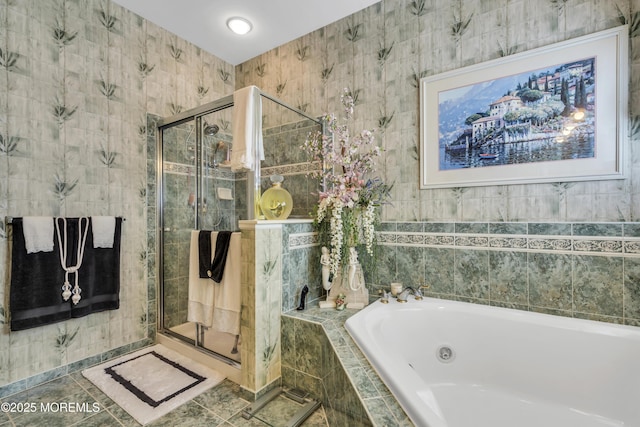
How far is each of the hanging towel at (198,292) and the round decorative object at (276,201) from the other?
1.56 ft

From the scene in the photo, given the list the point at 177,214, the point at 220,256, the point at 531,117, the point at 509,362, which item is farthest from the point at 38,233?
the point at 531,117

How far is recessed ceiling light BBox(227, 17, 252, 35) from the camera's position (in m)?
2.36

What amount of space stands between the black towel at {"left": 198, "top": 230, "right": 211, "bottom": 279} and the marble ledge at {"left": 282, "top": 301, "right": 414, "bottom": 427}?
71cm

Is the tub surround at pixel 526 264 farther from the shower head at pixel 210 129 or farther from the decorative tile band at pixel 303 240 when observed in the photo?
the shower head at pixel 210 129

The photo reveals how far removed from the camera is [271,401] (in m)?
1.63

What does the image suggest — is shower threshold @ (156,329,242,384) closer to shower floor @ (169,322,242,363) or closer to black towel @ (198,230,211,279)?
shower floor @ (169,322,242,363)

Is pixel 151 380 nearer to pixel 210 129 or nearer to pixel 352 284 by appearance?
pixel 352 284

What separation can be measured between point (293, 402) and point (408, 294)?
3.16 ft

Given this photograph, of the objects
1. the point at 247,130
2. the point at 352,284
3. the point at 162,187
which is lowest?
the point at 352,284

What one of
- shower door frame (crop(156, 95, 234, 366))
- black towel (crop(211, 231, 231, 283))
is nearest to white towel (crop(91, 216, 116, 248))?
shower door frame (crop(156, 95, 234, 366))

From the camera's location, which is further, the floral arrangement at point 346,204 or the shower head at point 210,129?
→ the shower head at point 210,129

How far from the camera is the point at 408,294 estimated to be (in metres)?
1.91

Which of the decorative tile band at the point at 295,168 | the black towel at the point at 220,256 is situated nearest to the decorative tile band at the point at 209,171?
the decorative tile band at the point at 295,168

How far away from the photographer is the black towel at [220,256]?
1.87m
